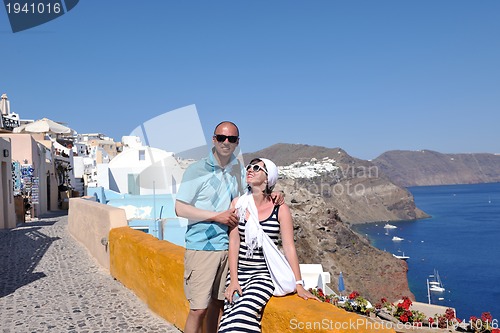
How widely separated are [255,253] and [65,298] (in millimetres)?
4223

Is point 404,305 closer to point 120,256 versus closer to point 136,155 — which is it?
point 120,256

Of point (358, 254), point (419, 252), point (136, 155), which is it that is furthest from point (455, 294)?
point (136, 155)

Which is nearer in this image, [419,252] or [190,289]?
[190,289]

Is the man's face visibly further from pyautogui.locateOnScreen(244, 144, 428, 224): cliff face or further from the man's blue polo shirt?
pyautogui.locateOnScreen(244, 144, 428, 224): cliff face

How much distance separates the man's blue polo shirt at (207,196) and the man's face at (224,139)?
8 cm

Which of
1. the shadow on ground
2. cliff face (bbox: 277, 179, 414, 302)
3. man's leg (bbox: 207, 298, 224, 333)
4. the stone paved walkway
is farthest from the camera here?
cliff face (bbox: 277, 179, 414, 302)

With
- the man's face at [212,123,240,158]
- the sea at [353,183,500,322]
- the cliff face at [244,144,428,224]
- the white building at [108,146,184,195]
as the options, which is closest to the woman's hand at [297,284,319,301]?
the man's face at [212,123,240,158]

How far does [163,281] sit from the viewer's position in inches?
Result: 191

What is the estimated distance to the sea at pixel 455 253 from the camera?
5278 cm

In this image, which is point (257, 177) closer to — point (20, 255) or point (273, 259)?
point (273, 259)

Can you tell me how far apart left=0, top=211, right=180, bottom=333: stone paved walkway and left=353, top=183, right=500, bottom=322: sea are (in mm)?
36864

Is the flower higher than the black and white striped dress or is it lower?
lower

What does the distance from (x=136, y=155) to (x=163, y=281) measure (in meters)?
24.7

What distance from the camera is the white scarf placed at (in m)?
2.92
